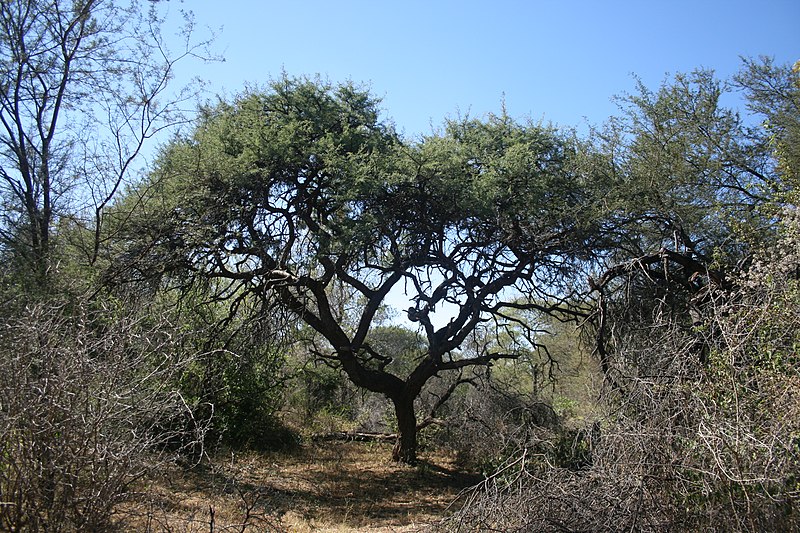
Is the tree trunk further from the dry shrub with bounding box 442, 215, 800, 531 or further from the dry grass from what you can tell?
the dry shrub with bounding box 442, 215, 800, 531

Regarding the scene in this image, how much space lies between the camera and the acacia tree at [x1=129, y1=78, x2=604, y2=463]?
9.81 metres

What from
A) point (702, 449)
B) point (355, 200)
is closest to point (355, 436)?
point (355, 200)

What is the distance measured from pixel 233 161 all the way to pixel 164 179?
1261 mm

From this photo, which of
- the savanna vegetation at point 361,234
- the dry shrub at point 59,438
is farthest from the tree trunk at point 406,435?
the dry shrub at point 59,438

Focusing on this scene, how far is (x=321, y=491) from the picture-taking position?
1084cm

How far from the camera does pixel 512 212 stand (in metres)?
10.2

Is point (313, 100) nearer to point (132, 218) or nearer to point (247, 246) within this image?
point (247, 246)

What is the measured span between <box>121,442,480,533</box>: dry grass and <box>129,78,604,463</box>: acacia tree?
2702mm

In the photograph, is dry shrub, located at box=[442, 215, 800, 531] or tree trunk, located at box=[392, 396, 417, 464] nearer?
dry shrub, located at box=[442, 215, 800, 531]

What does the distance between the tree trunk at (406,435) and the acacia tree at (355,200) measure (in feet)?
7.33

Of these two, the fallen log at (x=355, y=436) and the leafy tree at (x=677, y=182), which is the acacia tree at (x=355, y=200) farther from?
the fallen log at (x=355, y=436)

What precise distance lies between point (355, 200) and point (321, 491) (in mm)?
5164

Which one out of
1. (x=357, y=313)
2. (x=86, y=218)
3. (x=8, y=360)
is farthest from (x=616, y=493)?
(x=357, y=313)

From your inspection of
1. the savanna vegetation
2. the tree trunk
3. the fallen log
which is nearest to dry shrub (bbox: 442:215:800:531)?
the savanna vegetation
